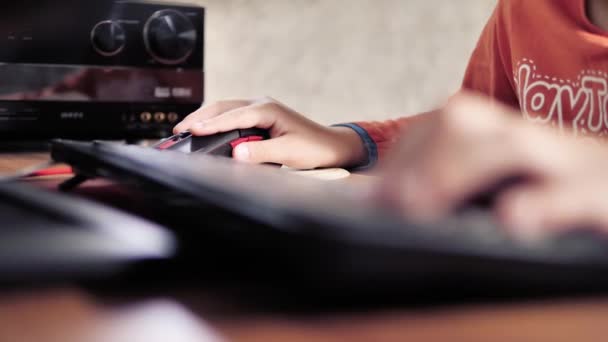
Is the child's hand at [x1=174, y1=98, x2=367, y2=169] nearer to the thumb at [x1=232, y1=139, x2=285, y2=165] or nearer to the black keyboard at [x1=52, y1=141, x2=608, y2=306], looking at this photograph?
the thumb at [x1=232, y1=139, x2=285, y2=165]

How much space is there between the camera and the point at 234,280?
0.58 feet

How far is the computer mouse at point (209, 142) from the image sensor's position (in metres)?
0.50

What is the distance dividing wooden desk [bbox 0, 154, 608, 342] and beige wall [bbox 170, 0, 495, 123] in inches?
46.9

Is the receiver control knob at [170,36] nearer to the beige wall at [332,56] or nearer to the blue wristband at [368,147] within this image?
the blue wristband at [368,147]

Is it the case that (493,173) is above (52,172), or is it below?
above

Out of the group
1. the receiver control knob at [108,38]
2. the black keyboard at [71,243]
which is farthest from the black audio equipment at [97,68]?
the black keyboard at [71,243]

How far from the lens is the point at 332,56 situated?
1391 millimetres

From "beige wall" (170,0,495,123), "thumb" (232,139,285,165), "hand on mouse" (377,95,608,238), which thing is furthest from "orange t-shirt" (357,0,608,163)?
"beige wall" (170,0,495,123)

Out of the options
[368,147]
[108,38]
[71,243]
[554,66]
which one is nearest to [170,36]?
[108,38]

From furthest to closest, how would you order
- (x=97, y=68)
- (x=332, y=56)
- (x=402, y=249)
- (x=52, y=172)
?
1. (x=332, y=56)
2. (x=97, y=68)
3. (x=52, y=172)
4. (x=402, y=249)

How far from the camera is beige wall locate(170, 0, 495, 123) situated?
4.36 ft

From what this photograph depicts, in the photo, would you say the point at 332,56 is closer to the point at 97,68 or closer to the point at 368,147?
the point at 97,68

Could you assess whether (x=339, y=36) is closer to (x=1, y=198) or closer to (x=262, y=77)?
(x=262, y=77)

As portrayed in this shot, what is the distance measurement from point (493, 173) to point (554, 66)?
0.58m
